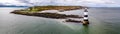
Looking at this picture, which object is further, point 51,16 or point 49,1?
point 51,16

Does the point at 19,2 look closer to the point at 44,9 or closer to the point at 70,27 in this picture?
the point at 44,9

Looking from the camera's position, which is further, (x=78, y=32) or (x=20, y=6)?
(x=20, y=6)

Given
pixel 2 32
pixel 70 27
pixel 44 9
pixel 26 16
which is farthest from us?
pixel 26 16

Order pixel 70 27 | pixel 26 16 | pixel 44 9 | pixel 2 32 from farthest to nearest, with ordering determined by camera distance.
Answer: pixel 26 16, pixel 44 9, pixel 70 27, pixel 2 32

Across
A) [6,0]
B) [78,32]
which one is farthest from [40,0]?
[78,32]

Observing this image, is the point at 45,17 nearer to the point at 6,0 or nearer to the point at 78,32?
the point at 6,0

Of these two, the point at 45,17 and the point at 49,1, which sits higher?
the point at 49,1

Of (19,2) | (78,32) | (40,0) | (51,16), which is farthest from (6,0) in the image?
(78,32)

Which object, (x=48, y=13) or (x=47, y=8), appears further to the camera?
(x=48, y=13)

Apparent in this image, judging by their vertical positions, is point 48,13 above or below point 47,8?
below
